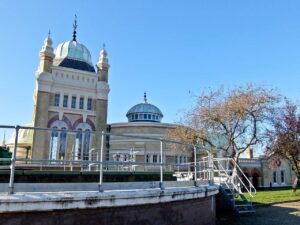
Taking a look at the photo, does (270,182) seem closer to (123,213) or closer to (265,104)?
(265,104)

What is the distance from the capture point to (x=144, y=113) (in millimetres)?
50625

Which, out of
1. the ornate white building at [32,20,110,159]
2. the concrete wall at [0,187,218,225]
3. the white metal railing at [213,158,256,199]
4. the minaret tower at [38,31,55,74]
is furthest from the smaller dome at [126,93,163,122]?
the concrete wall at [0,187,218,225]

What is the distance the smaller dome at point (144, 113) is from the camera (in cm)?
5044

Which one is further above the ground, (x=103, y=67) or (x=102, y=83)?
(x=103, y=67)

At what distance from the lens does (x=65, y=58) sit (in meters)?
40.3

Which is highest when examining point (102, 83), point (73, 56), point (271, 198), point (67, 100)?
point (73, 56)

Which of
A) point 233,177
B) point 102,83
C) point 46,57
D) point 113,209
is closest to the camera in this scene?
point 113,209

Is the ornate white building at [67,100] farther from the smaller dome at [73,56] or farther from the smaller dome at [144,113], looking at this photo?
the smaller dome at [144,113]

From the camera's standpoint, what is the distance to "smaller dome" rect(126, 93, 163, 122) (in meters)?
50.4

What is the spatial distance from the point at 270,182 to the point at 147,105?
24.5 meters

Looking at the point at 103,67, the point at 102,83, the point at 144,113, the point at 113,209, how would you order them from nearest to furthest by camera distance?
the point at 113,209 < the point at 102,83 < the point at 103,67 < the point at 144,113

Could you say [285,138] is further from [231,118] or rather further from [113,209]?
[113,209]

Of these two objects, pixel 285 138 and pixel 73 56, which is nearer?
pixel 285 138

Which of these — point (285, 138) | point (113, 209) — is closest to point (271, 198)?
point (285, 138)
